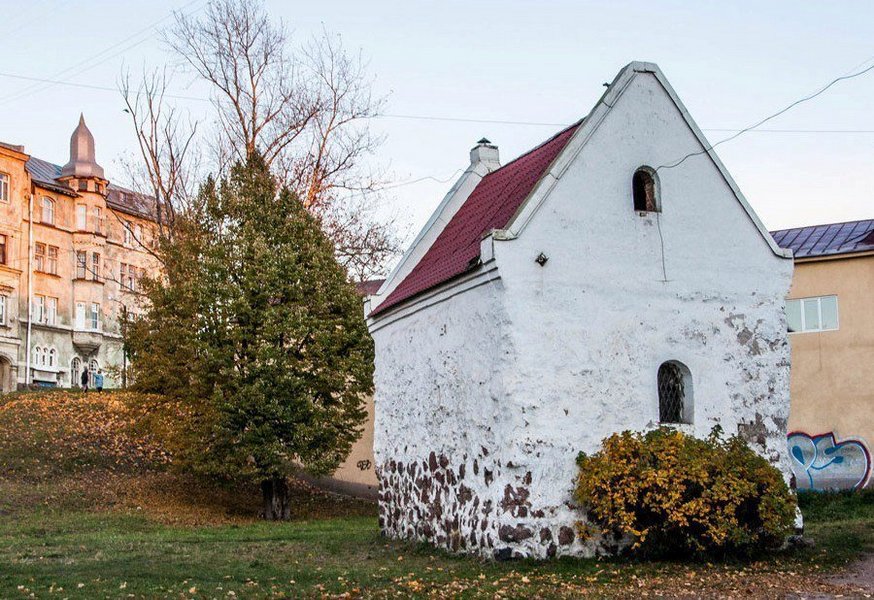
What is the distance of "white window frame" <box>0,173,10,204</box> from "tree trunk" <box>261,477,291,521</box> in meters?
39.7

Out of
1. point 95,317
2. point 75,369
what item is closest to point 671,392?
point 75,369

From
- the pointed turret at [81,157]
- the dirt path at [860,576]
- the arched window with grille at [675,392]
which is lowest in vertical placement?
the dirt path at [860,576]

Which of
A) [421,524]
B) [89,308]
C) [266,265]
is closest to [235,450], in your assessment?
[266,265]

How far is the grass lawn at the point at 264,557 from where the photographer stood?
12297 millimetres

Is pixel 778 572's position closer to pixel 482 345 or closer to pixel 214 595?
pixel 482 345

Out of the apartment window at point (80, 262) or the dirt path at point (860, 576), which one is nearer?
the dirt path at point (860, 576)

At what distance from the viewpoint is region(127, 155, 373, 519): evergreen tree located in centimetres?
2530

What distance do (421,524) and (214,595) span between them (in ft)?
17.7

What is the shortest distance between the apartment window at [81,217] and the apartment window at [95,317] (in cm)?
509

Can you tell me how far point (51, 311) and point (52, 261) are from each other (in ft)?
10.2

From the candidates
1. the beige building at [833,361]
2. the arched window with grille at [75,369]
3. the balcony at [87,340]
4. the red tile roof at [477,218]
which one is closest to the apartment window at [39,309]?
the balcony at [87,340]

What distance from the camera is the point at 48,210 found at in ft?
210

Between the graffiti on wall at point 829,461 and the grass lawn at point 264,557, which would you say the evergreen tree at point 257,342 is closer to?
the grass lawn at point 264,557

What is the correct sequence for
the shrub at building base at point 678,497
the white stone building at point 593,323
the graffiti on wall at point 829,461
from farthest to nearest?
the graffiti on wall at point 829,461 → the white stone building at point 593,323 → the shrub at building base at point 678,497
